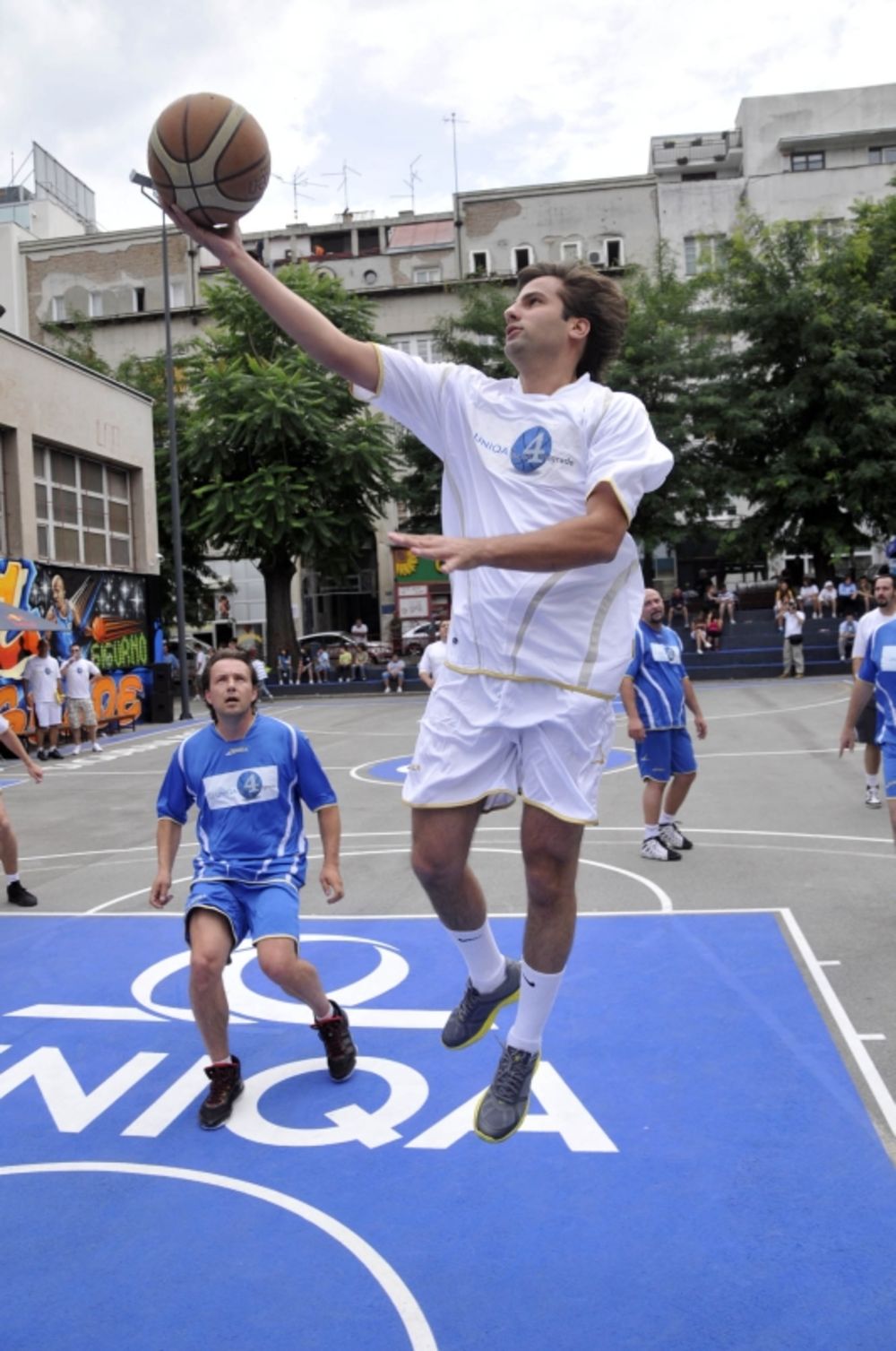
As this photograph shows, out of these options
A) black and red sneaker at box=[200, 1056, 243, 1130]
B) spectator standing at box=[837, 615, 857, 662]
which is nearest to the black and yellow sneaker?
black and red sneaker at box=[200, 1056, 243, 1130]

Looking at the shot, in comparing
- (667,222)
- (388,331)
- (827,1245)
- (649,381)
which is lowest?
(827,1245)

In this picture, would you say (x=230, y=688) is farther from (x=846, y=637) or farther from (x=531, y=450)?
(x=846, y=637)

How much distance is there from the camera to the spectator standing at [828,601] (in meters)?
32.6

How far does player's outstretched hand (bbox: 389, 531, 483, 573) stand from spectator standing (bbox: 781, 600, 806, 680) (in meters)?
27.5

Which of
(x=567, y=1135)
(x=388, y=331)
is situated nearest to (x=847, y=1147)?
(x=567, y=1135)

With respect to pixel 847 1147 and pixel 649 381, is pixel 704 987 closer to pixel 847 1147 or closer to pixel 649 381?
pixel 847 1147

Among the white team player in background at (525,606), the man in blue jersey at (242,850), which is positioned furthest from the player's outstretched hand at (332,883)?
the white team player in background at (525,606)

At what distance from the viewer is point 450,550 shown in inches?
108

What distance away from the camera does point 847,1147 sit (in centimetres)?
430

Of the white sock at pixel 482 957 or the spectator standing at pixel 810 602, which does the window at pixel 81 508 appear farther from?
the white sock at pixel 482 957

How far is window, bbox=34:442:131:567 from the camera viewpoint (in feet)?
79.7

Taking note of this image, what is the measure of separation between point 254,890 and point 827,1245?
2757 millimetres

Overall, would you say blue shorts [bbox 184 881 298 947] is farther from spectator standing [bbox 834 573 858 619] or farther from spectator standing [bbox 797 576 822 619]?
spectator standing [bbox 797 576 822 619]

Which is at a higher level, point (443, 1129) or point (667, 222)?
point (667, 222)
